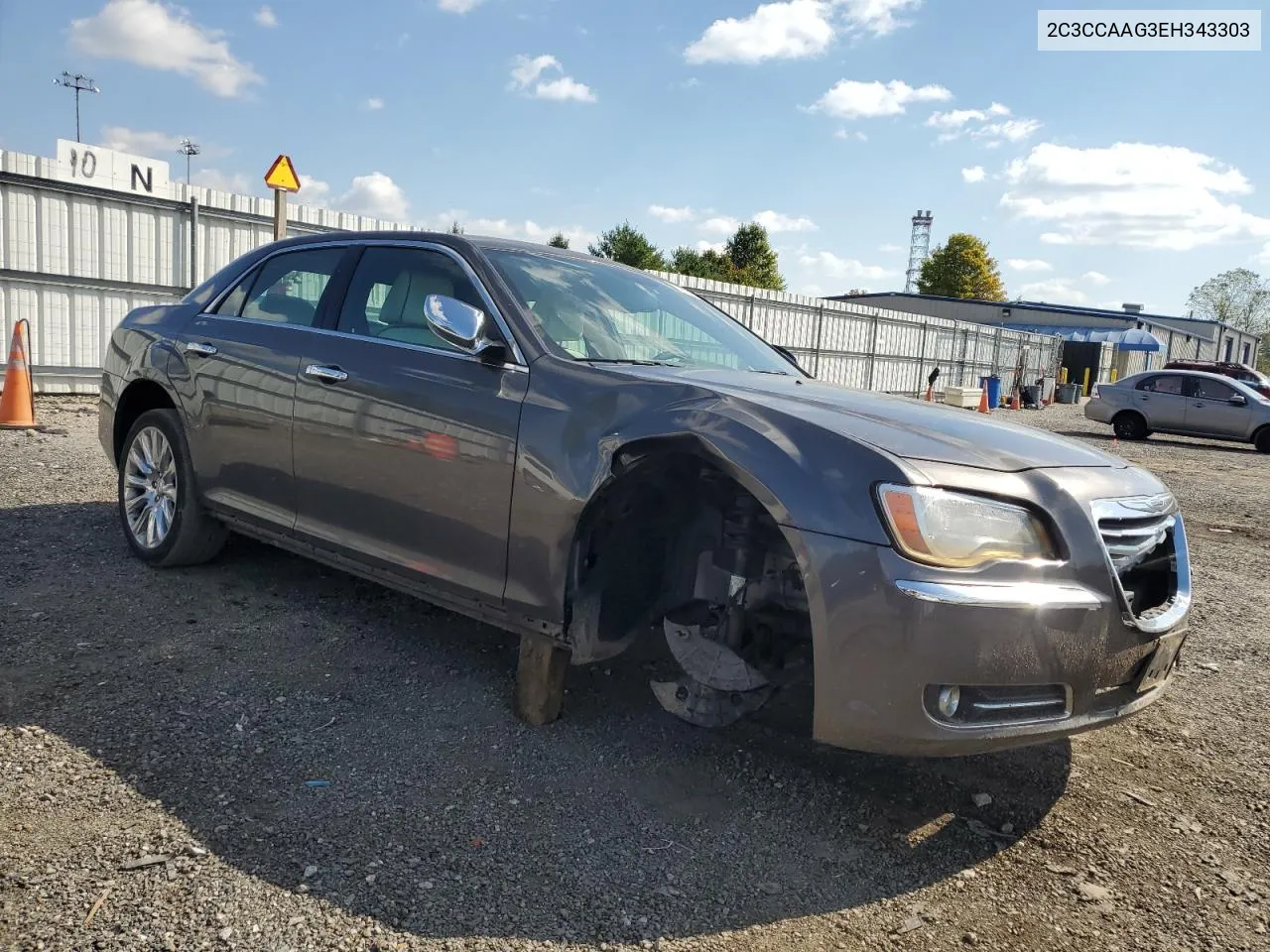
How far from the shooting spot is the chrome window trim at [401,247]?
329 cm

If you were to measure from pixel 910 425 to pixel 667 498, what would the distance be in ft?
2.63

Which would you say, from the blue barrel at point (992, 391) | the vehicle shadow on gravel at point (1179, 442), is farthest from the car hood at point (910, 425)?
the blue barrel at point (992, 391)

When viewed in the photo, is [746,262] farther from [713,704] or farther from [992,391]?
[713,704]

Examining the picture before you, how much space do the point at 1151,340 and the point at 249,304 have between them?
146 ft

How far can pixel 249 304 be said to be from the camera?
176 inches

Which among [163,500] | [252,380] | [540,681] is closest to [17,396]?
[163,500]

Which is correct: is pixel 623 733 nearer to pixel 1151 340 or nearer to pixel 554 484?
pixel 554 484

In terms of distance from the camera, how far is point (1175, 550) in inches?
117

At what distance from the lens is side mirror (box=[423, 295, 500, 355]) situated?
315cm

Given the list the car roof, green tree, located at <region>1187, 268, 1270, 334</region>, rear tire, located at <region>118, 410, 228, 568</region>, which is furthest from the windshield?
green tree, located at <region>1187, 268, 1270, 334</region>

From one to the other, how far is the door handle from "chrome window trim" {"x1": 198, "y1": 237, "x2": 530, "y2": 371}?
16 cm

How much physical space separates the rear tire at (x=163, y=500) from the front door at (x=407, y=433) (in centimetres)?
97

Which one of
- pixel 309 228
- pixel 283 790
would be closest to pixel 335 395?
pixel 283 790

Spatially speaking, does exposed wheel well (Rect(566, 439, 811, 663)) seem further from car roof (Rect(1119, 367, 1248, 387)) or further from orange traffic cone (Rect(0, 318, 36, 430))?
car roof (Rect(1119, 367, 1248, 387))
